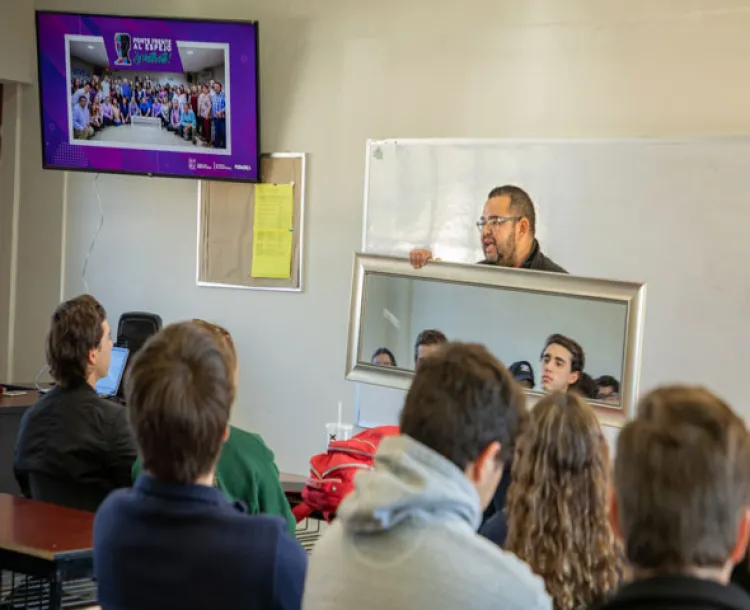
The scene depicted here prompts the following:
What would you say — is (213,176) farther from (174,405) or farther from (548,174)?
(174,405)

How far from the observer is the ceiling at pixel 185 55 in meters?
4.89

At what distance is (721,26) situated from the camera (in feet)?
12.3

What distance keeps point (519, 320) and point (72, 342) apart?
181 centimetres

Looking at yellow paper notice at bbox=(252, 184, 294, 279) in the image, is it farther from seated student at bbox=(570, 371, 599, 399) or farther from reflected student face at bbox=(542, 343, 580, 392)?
seated student at bbox=(570, 371, 599, 399)

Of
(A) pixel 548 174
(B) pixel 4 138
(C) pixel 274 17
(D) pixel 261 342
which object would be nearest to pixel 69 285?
(B) pixel 4 138

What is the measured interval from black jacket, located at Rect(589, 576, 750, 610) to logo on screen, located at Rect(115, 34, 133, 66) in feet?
15.2

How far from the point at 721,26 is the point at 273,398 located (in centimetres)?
285

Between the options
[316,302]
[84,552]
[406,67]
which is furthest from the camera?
[316,302]

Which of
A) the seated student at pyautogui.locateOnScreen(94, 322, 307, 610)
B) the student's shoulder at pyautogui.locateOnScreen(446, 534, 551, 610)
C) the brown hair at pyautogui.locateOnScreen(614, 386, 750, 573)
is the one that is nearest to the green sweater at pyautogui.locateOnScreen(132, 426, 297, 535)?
the seated student at pyautogui.locateOnScreen(94, 322, 307, 610)

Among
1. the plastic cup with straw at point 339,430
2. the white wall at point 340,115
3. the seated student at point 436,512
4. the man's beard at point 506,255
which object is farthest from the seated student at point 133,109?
the seated student at point 436,512

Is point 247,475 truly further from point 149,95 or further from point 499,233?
point 149,95

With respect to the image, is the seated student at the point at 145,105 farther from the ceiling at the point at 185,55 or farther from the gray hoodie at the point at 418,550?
the gray hoodie at the point at 418,550

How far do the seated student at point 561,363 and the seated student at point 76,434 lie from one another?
1697 mm

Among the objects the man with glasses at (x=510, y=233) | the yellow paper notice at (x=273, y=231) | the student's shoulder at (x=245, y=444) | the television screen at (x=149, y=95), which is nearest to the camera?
the student's shoulder at (x=245, y=444)
